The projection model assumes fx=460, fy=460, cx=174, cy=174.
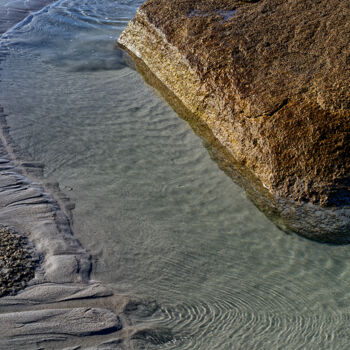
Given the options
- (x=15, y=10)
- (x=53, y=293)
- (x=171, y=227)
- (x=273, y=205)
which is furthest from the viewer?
(x=15, y=10)

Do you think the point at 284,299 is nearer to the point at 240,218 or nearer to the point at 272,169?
the point at 240,218

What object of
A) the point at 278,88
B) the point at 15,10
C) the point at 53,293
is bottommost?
the point at 53,293

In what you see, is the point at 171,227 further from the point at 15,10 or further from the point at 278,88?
the point at 15,10

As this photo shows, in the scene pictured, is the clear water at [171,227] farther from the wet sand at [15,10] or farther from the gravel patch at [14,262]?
the wet sand at [15,10]

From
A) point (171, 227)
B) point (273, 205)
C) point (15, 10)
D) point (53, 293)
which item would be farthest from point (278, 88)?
point (15, 10)

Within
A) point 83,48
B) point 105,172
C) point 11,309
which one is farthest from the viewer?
point 83,48

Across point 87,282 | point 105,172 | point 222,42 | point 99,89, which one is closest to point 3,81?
point 99,89
